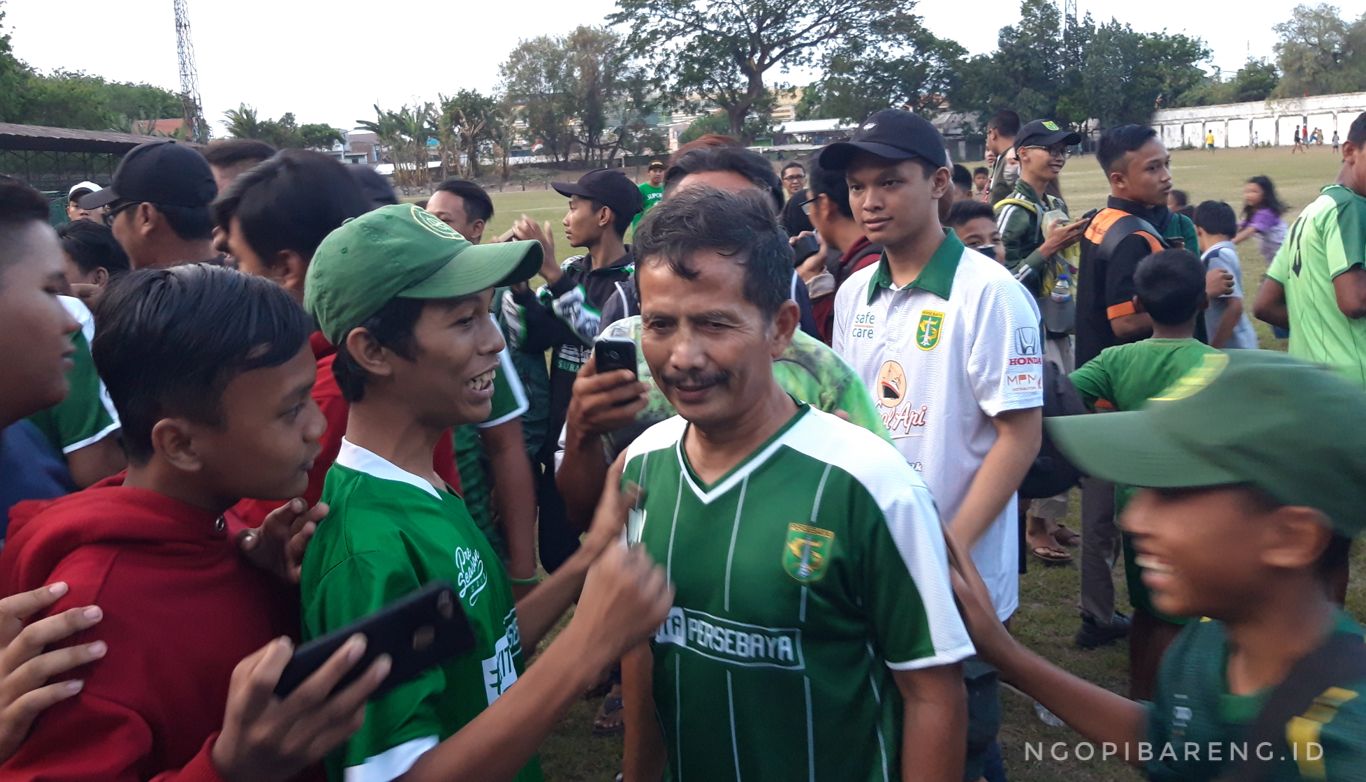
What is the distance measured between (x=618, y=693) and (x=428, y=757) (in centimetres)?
327

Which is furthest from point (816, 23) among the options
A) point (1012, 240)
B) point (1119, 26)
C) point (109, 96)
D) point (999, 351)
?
point (109, 96)

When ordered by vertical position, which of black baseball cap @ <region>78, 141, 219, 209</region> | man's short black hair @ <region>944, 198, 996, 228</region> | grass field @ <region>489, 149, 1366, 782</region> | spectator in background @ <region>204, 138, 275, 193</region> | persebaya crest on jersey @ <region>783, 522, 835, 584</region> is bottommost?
grass field @ <region>489, 149, 1366, 782</region>

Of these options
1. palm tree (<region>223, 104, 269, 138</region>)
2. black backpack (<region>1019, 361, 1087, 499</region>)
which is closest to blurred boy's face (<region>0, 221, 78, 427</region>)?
black backpack (<region>1019, 361, 1087, 499</region>)

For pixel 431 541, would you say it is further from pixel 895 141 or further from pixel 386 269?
pixel 895 141

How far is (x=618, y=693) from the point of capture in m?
4.68

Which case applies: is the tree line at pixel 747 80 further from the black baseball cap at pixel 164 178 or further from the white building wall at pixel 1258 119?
the black baseball cap at pixel 164 178

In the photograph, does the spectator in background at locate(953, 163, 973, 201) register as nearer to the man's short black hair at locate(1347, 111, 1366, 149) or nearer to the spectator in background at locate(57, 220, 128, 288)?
the man's short black hair at locate(1347, 111, 1366, 149)

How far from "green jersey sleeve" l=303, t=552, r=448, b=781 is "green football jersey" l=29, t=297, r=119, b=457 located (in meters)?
1.63

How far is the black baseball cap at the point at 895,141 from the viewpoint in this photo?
3.11 meters

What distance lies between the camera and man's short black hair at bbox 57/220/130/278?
4.57m

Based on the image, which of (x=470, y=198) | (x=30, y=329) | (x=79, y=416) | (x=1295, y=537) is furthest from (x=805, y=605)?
(x=470, y=198)

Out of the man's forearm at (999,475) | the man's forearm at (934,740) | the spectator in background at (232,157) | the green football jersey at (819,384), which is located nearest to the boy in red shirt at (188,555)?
the green football jersey at (819,384)

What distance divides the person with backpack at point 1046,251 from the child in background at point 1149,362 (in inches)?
60.5

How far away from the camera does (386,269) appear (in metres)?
1.94
